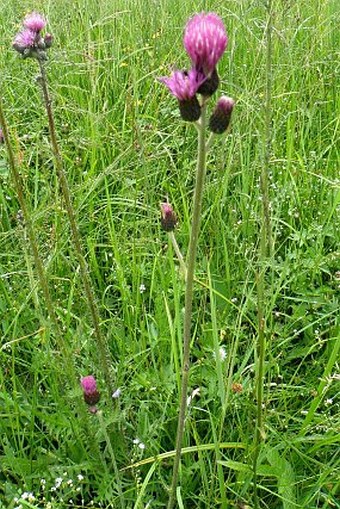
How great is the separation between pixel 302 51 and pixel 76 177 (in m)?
1.30

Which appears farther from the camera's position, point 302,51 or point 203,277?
point 302,51

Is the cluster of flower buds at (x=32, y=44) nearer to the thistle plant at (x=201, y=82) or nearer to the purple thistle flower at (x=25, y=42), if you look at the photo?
the purple thistle flower at (x=25, y=42)

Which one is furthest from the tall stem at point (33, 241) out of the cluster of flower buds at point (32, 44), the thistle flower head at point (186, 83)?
the thistle flower head at point (186, 83)

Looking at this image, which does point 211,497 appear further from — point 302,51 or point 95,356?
point 302,51

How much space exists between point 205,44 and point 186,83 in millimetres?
56

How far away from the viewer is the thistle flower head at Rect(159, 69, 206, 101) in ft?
2.70

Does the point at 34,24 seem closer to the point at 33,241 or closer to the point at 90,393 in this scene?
the point at 33,241

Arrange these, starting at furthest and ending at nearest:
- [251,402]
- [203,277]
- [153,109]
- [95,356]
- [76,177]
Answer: [153,109] < [76,177] < [203,277] < [95,356] < [251,402]

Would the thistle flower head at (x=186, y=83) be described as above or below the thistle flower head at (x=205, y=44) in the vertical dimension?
below

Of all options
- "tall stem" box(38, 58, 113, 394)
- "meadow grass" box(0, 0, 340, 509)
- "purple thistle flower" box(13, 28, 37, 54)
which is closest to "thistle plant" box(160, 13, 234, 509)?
"meadow grass" box(0, 0, 340, 509)

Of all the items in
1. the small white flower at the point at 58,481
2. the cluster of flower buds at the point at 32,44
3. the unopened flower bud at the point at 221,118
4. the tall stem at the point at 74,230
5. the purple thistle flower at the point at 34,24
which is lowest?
the small white flower at the point at 58,481

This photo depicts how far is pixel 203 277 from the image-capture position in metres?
1.81

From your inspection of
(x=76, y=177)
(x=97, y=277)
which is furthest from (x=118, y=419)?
(x=76, y=177)

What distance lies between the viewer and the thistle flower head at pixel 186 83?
822 mm
